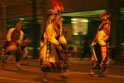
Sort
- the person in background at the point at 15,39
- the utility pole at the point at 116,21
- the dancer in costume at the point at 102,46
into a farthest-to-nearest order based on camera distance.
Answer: the utility pole at the point at 116,21 → the person in background at the point at 15,39 → the dancer in costume at the point at 102,46

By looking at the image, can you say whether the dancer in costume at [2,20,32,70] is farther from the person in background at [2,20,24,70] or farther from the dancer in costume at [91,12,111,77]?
the dancer in costume at [91,12,111,77]

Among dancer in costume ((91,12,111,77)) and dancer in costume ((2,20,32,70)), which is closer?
dancer in costume ((91,12,111,77))

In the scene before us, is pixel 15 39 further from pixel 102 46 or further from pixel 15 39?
pixel 102 46

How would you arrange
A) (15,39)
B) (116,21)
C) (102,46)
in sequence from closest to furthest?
(102,46) → (15,39) → (116,21)

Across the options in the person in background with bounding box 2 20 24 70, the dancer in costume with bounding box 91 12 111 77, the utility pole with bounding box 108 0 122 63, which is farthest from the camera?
the utility pole with bounding box 108 0 122 63

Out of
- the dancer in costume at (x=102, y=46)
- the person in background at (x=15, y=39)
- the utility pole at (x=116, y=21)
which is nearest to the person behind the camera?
the dancer in costume at (x=102, y=46)

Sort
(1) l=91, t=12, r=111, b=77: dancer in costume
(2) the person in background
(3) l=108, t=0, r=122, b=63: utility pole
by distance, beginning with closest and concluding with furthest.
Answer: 1. (1) l=91, t=12, r=111, b=77: dancer in costume
2. (2) the person in background
3. (3) l=108, t=0, r=122, b=63: utility pole

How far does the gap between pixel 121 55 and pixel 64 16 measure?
5.94m

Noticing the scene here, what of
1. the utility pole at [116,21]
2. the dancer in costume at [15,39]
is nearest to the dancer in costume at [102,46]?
the dancer in costume at [15,39]

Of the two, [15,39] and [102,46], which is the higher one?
[15,39]

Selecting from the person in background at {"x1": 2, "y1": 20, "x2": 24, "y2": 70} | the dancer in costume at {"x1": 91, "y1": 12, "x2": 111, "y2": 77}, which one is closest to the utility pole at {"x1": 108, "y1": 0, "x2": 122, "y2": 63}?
the dancer in costume at {"x1": 91, "y1": 12, "x2": 111, "y2": 77}

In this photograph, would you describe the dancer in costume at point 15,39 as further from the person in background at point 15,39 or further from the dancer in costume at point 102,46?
the dancer in costume at point 102,46

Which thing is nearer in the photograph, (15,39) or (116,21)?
(15,39)

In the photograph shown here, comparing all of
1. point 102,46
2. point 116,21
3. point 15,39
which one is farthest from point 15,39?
point 116,21
